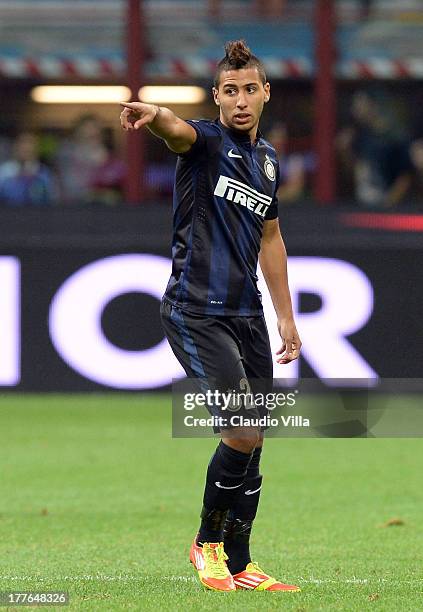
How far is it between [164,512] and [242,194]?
113 inches

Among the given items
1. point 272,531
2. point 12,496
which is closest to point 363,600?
point 272,531

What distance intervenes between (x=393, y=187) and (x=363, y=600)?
26.5 ft

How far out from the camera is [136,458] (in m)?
10.3

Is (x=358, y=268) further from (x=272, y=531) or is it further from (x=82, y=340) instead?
(x=272, y=531)

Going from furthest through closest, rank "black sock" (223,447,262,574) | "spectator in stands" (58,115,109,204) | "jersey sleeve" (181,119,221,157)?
"spectator in stands" (58,115,109,204) < "black sock" (223,447,262,574) < "jersey sleeve" (181,119,221,157)

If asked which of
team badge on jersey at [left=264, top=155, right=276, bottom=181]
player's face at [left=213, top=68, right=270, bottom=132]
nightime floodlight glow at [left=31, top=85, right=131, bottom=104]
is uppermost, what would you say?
nightime floodlight glow at [left=31, top=85, right=131, bottom=104]

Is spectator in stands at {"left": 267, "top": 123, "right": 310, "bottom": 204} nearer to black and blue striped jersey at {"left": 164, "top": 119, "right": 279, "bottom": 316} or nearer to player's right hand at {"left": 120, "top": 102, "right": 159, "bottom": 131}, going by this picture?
black and blue striped jersey at {"left": 164, "top": 119, "right": 279, "bottom": 316}

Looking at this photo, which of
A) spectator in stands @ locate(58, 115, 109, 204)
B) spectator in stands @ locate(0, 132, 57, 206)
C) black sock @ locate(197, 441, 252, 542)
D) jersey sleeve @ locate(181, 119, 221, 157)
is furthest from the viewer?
spectator in stands @ locate(0, 132, 57, 206)

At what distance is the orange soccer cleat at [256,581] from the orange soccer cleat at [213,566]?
0.24ft

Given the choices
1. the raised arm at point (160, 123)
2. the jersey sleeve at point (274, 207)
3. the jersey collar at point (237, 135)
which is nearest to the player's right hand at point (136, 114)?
the raised arm at point (160, 123)

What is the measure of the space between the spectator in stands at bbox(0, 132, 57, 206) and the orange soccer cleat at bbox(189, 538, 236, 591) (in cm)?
783

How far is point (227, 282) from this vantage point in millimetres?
5992

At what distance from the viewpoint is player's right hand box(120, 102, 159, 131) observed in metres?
5.32

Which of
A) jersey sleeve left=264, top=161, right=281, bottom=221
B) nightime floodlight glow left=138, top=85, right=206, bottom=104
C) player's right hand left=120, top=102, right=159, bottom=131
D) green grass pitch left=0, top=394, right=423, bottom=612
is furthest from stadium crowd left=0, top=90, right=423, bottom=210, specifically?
player's right hand left=120, top=102, right=159, bottom=131
